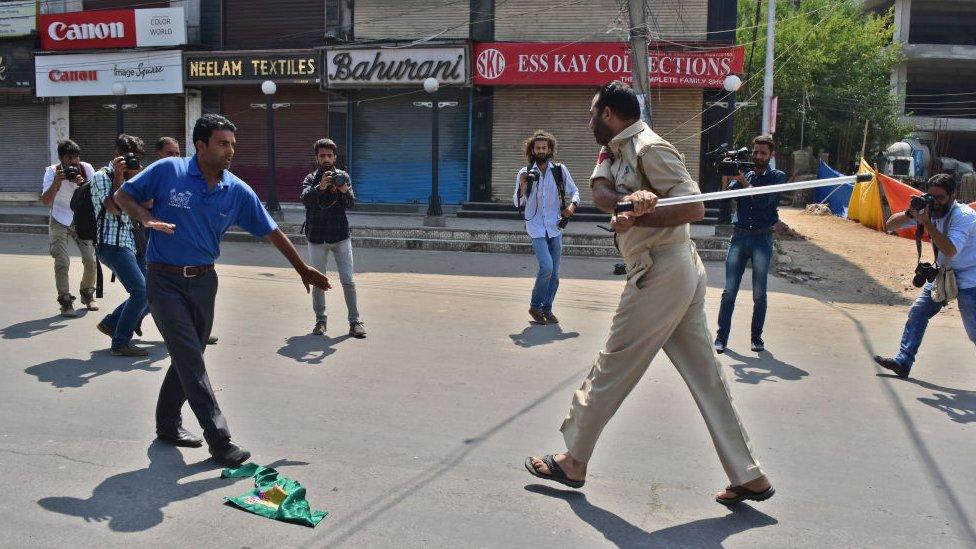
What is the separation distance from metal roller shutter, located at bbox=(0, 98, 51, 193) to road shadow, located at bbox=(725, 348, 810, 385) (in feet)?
72.5

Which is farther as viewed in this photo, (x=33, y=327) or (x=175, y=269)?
(x=33, y=327)

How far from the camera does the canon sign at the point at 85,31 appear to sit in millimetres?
21547

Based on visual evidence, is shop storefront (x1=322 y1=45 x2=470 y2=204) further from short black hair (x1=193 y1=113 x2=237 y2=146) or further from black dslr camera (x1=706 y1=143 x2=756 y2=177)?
short black hair (x1=193 y1=113 x2=237 y2=146)

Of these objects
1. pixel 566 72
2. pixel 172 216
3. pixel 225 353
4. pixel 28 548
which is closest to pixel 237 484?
pixel 28 548

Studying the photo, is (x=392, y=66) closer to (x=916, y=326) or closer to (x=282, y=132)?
(x=282, y=132)

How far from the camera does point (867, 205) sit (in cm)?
1934

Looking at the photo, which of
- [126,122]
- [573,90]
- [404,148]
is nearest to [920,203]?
[573,90]

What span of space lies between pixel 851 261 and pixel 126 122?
59.6 feet

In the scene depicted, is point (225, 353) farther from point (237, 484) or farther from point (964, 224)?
point (964, 224)

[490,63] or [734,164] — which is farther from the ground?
[490,63]

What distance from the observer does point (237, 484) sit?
14.2 ft

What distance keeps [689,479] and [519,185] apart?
192 inches

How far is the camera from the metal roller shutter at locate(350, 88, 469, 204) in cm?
2053

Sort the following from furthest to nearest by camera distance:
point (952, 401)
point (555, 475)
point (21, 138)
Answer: point (21, 138), point (952, 401), point (555, 475)
